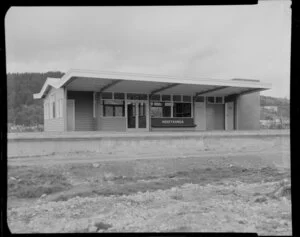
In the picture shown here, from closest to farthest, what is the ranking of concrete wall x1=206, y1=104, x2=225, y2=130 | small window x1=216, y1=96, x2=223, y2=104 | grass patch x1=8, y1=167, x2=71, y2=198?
1. grass patch x1=8, y1=167, x2=71, y2=198
2. concrete wall x1=206, y1=104, x2=225, y2=130
3. small window x1=216, y1=96, x2=223, y2=104

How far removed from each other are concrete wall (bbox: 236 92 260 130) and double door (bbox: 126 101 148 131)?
19.0 ft

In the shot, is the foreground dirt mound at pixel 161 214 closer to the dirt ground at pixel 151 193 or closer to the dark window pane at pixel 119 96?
the dirt ground at pixel 151 193

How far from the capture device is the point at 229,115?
700 inches

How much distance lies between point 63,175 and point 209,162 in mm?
4135

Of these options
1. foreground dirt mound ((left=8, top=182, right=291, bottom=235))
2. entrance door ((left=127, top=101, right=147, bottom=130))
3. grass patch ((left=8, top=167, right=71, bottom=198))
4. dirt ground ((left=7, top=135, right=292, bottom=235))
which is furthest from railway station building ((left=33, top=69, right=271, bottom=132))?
foreground dirt mound ((left=8, top=182, right=291, bottom=235))

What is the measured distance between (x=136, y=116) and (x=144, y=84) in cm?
209

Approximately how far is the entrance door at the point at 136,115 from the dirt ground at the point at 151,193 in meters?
5.68

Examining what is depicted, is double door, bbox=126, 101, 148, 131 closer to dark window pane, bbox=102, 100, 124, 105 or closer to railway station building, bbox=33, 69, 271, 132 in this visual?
railway station building, bbox=33, 69, 271, 132

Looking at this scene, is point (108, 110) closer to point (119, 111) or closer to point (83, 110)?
point (119, 111)

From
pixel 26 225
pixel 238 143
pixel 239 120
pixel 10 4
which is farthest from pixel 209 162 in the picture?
pixel 239 120

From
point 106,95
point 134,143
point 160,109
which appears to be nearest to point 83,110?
point 106,95

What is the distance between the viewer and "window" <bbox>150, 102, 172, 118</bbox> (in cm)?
1593

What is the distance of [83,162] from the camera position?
8.00 meters

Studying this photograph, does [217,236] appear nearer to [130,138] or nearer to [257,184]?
[257,184]
